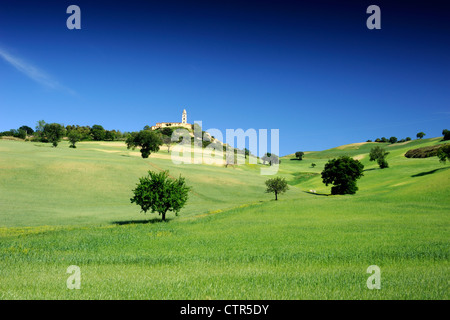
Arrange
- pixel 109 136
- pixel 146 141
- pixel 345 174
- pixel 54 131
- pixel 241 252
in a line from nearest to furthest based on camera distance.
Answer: pixel 241 252 → pixel 345 174 → pixel 146 141 → pixel 54 131 → pixel 109 136

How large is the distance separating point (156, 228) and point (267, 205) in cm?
2158

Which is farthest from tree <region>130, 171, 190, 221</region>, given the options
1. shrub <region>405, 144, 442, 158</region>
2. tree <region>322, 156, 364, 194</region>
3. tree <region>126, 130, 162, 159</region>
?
shrub <region>405, 144, 442, 158</region>

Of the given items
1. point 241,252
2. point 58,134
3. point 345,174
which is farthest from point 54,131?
point 241,252

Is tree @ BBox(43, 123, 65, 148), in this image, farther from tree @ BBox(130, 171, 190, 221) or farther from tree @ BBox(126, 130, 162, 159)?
tree @ BBox(130, 171, 190, 221)

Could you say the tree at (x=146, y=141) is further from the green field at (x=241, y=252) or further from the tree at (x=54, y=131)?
the green field at (x=241, y=252)

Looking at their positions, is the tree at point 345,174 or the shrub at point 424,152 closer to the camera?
the tree at point 345,174

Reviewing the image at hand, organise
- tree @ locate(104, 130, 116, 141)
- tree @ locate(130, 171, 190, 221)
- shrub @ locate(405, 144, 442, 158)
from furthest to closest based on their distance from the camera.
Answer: tree @ locate(104, 130, 116, 141), shrub @ locate(405, 144, 442, 158), tree @ locate(130, 171, 190, 221)

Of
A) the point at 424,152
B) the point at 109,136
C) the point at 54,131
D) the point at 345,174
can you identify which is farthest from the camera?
the point at 109,136

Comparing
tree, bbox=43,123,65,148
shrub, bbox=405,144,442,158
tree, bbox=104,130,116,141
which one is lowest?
shrub, bbox=405,144,442,158

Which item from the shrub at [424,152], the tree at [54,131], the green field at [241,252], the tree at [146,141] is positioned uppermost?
the tree at [54,131]

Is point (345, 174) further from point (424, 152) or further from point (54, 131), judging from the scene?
point (54, 131)

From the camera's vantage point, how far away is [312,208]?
141 ft

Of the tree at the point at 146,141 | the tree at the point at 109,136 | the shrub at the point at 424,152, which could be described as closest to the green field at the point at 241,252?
the tree at the point at 146,141

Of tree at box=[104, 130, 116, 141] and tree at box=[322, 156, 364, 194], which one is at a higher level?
tree at box=[104, 130, 116, 141]
